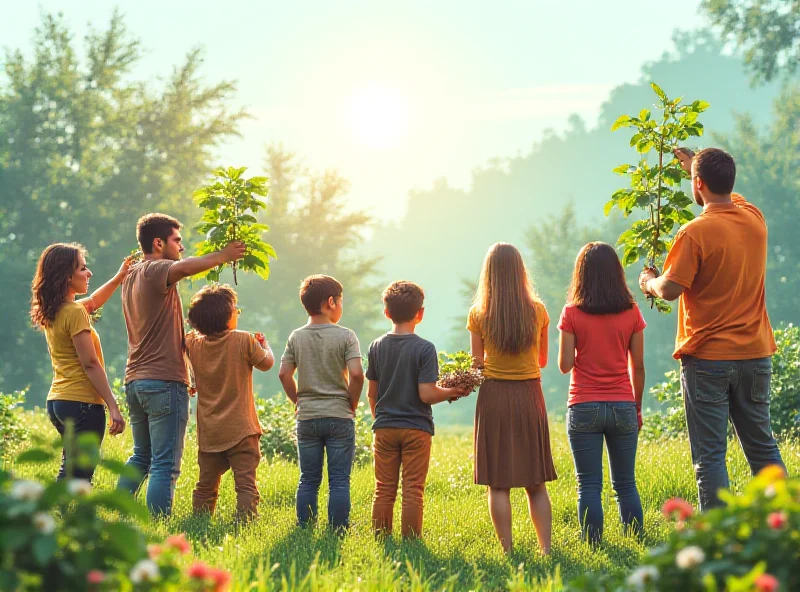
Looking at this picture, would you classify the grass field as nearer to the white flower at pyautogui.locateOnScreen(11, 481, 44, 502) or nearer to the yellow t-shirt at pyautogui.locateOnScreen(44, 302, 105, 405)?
the yellow t-shirt at pyautogui.locateOnScreen(44, 302, 105, 405)

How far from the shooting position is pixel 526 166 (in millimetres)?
161500

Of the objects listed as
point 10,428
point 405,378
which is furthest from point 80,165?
point 405,378

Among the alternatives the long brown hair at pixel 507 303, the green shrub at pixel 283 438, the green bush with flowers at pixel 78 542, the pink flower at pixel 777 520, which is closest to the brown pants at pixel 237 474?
the long brown hair at pixel 507 303

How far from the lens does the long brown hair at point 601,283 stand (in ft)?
18.9

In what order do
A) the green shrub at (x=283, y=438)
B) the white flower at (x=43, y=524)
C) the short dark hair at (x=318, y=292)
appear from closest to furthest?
1. the white flower at (x=43, y=524)
2. the short dark hair at (x=318, y=292)
3. the green shrub at (x=283, y=438)

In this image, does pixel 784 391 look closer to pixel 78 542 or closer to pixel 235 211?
pixel 235 211

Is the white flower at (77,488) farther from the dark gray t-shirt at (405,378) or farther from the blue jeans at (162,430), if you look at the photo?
the blue jeans at (162,430)

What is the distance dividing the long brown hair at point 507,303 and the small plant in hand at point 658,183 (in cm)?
118

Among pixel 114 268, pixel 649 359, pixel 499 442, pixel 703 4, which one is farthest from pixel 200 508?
pixel 649 359

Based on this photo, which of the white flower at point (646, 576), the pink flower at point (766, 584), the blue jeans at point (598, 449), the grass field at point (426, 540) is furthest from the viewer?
the blue jeans at point (598, 449)

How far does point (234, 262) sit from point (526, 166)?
159m

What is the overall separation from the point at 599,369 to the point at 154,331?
3.23m

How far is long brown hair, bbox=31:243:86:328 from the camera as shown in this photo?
241 inches

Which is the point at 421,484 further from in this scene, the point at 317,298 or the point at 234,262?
the point at 234,262
